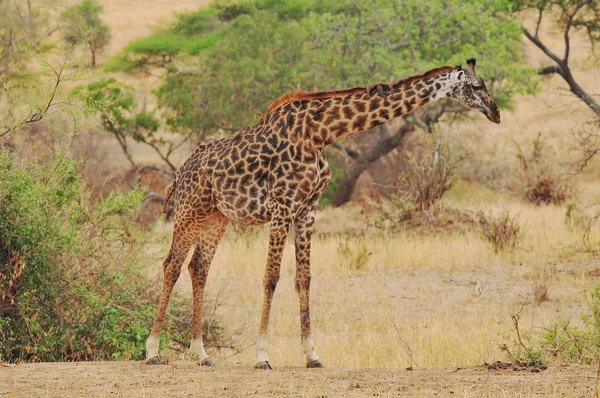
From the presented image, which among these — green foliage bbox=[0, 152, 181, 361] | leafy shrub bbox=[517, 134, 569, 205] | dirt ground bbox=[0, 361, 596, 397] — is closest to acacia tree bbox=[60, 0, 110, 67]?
leafy shrub bbox=[517, 134, 569, 205]

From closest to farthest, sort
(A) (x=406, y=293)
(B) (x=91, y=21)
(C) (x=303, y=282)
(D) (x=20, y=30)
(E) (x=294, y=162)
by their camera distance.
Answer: (E) (x=294, y=162), (C) (x=303, y=282), (A) (x=406, y=293), (D) (x=20, y=30), (B) (x=91, y=21)

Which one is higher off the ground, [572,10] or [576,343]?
[572,10]

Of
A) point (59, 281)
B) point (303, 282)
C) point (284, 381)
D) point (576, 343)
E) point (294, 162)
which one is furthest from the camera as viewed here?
point (59, 281)

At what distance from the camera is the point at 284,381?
6.58 m

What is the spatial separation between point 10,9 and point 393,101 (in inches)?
→ 998

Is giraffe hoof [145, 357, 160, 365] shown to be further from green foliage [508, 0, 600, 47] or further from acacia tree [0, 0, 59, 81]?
green foliage [508, 0, 600, 47]

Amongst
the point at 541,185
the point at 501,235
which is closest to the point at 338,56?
the point at 541,185

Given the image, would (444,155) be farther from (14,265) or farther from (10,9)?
(10,9)

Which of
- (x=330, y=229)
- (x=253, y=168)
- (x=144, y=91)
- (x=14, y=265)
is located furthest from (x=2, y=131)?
(x=144, y=91)

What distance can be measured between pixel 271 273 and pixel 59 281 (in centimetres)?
239

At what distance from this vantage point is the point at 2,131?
9.26 metres

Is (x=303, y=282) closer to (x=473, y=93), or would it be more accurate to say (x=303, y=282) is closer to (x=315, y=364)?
(x=315, y=364)

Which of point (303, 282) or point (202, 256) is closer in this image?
point (303, 282)

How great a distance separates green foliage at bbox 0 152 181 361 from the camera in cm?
837
